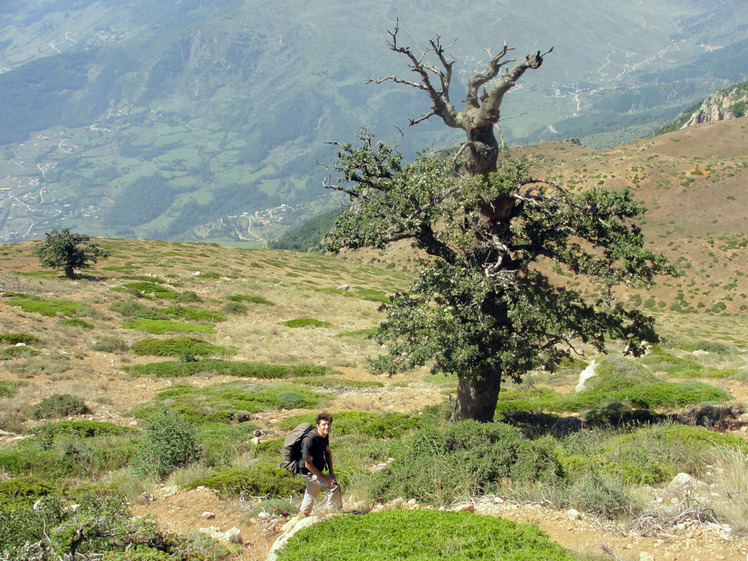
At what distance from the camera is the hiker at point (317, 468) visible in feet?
20.8

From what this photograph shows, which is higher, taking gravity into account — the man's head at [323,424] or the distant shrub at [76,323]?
the distant shrub at [76,323]

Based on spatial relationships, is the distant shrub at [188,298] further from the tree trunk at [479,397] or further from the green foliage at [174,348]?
the tree trunk at [479,397]

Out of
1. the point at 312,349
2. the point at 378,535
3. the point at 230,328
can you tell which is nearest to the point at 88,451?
the point at 378,535

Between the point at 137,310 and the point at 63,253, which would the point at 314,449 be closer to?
the point at 137,310

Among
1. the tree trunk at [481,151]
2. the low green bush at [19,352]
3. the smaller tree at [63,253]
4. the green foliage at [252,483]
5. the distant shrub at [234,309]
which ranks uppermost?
the smaller tree at [63,253]

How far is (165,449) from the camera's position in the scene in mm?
9492

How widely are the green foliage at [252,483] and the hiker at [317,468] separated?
1.90 metres

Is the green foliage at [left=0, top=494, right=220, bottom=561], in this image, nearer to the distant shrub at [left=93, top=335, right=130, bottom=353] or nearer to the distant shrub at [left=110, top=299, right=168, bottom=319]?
the distant shrub at [left=93, top=335, right=130, bottom=353]

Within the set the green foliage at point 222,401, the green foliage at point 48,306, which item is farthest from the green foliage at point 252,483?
the green foliage at point 48,306

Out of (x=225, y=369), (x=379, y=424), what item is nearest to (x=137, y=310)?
(x=225, y=369)

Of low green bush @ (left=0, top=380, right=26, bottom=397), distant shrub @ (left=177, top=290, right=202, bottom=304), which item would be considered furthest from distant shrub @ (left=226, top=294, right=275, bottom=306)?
low green bush @ (left=0, top=380, right=26, bottom=397)

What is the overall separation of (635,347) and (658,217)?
6959 cm

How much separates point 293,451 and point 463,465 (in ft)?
8.96

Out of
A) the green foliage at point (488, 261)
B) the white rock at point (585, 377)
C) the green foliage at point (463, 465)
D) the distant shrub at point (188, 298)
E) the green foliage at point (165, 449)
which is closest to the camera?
the green foliage at point (463, 465)
